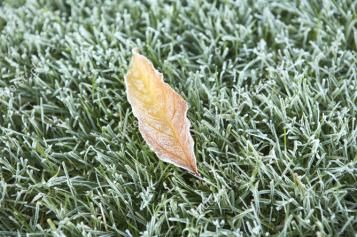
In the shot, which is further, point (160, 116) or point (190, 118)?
point (190, 118)

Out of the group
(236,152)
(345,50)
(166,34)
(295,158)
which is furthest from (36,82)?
(345,50)

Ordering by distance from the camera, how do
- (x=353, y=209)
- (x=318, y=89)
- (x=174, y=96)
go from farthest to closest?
(x=318, y=89)
(x=174, y=96)
(x=353, y=209)

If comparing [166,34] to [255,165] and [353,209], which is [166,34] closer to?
[255,165]
